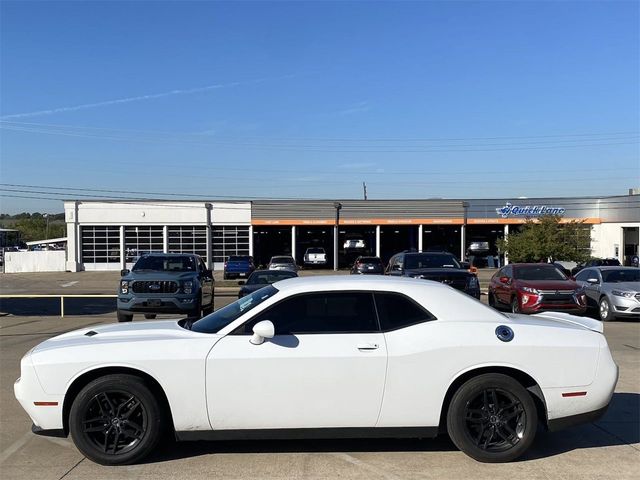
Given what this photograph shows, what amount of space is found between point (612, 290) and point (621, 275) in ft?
4.10

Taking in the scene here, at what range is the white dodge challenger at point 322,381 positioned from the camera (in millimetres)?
4840

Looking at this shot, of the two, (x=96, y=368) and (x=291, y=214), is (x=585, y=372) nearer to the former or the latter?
(x=96, y=368)

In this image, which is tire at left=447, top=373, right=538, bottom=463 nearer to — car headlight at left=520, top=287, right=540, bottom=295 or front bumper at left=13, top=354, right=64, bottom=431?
front bumper at left=13, top=354, right=64, bottom=431

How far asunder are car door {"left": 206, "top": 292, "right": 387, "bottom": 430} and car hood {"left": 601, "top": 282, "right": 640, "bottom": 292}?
12707mm

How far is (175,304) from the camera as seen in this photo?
13875mm

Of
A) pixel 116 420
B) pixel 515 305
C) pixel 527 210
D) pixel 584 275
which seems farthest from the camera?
pixel 527 210

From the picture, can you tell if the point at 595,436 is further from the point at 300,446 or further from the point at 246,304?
the point at 246,304

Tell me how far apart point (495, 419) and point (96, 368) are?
3242mm

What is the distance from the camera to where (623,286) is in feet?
51.2

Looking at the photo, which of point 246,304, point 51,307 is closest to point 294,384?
point 246,304

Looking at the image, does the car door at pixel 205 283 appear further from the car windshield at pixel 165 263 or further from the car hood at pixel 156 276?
the car hood at pixel 156 276

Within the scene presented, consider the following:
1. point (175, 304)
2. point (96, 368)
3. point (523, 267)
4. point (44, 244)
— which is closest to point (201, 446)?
point (96, 368)

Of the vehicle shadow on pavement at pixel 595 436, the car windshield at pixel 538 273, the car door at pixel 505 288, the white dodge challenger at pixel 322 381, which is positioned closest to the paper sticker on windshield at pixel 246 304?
the white dodge challenger at pixel 322 381

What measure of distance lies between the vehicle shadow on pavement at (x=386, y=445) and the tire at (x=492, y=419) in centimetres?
24
